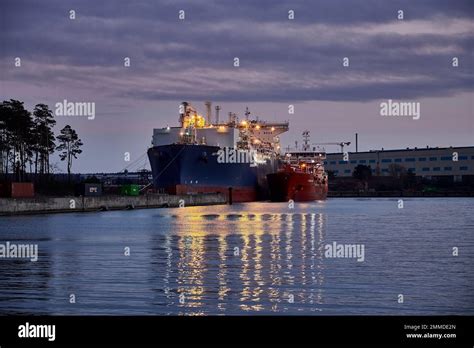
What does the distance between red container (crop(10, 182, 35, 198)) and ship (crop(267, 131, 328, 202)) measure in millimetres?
48010

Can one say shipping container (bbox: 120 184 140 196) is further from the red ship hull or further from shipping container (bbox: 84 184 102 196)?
the red ship hull

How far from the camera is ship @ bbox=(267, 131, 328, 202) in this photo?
11194 cm

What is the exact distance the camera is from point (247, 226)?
166ft

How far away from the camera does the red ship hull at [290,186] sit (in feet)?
365

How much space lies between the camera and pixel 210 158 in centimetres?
9925

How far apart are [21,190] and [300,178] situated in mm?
→ 54531

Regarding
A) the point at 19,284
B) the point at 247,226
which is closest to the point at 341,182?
the point at 247,226

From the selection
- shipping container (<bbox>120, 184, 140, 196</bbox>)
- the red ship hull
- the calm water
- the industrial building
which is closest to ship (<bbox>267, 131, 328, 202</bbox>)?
the red ship hull

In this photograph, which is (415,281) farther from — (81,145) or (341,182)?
(341,182)

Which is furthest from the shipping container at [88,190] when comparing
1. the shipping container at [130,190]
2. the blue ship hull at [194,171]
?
the blue ship hull at [194,171]

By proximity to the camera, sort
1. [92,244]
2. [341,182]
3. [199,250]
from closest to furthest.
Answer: [199,250] → [92,244] → [341,182]

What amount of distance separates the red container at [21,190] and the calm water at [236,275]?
24325 mm
